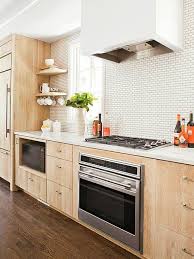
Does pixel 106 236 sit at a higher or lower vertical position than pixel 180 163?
lower

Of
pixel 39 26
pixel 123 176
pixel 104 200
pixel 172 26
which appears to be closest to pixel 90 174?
pixel 104 200

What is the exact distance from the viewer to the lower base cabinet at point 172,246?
154 centimetres

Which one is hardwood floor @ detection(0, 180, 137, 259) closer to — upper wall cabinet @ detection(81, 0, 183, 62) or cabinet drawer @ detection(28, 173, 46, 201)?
cabinet drawer @ detection(28, 173, 46, 201)

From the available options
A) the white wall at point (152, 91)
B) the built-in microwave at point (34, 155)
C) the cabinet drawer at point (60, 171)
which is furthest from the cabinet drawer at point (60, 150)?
the white wall at point (152, 91)

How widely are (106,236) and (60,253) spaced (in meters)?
0.47

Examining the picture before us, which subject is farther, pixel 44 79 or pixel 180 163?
pixel 44 79

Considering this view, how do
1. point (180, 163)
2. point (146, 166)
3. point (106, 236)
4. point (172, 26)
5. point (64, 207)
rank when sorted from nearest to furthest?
point (180, 163), point (146, 166), point (172, 26), point (106, 236), point (64, 207)

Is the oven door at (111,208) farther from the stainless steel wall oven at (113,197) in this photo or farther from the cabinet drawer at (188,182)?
the cabinet drawer at (188,182)

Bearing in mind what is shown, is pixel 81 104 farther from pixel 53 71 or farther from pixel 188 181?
pixel 188 181

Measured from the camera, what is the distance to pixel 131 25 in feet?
6.52

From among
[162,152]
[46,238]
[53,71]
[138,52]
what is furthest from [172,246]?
[53,71]

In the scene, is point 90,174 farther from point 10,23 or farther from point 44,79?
point 10,23

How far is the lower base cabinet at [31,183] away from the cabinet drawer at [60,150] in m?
0.44

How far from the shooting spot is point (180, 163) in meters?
1.55
